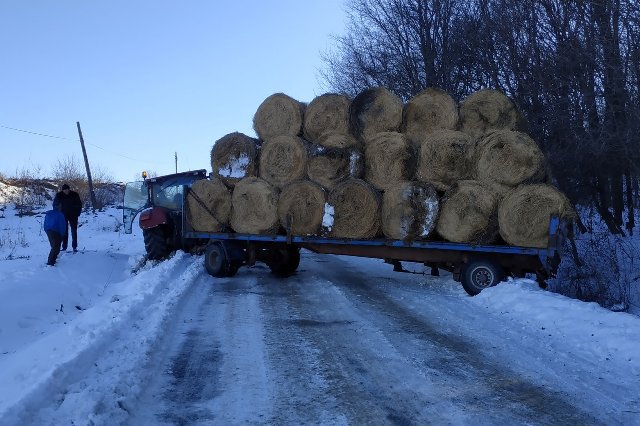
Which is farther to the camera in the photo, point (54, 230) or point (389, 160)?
point (54, 230)

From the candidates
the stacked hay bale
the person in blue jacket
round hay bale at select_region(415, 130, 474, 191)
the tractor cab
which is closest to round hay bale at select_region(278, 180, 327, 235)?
the stacked hay bale

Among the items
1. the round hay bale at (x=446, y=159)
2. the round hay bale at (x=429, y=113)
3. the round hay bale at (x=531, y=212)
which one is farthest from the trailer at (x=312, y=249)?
the round hay bale at (x=429, y=113)

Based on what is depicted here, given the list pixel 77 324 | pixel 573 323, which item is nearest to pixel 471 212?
pixel 573 323

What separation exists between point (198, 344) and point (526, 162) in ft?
17.1

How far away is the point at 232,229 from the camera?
11.0m

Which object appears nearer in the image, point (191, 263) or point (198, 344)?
point (198, 344)

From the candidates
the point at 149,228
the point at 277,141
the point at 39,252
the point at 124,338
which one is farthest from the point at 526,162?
the point at 39,252

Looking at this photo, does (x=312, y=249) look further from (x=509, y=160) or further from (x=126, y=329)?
(x=126, y=329)

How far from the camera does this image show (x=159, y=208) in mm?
12789

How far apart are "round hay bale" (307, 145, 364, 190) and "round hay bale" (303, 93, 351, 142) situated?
417 millimetres

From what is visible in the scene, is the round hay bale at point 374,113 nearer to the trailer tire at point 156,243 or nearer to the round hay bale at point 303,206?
the round hay bale at point 303,206

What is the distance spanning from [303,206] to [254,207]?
3.52 feet

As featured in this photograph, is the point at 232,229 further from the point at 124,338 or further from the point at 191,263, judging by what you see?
the point at 124,338

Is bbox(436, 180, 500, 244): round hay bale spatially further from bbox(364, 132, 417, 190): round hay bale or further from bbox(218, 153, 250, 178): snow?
bbox(218, 153, 250, 178): snow
